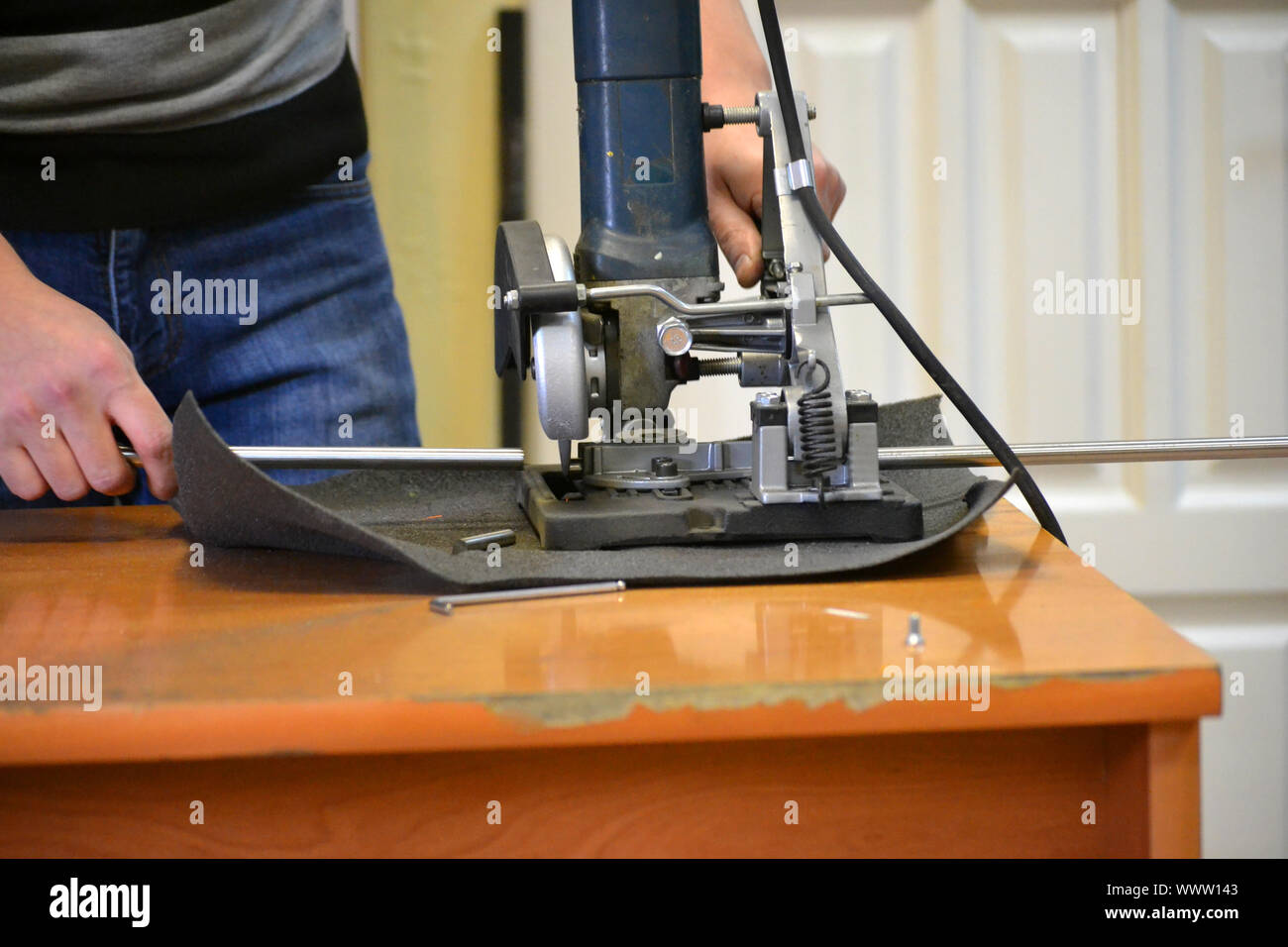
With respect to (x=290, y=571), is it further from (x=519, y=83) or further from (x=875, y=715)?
(x=519, y=83)

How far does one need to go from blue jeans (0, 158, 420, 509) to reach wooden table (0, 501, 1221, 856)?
49 cm

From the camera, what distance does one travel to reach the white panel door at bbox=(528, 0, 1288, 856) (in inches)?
68.4

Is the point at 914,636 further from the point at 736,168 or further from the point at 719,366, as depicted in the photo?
Result: the point at 736,168

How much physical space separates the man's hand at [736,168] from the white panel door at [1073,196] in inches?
26.0

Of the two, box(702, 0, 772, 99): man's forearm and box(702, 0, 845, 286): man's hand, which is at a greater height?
box(702, 0, 772, 99): man's forearm

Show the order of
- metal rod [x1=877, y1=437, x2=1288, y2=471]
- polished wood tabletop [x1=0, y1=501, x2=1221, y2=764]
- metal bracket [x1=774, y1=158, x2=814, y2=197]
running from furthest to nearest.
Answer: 1. metal rod [x1=877, y1=437, x2=1288, y2=471]
2. metal bracket [x1=774, y1=158, x2=814, y2=197]
3. polished wood tabletop [x1=0, y1=501, x2=1221, y2=764]

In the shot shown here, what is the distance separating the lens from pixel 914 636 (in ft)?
1.75

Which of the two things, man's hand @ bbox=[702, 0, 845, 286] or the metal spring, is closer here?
the metal spring

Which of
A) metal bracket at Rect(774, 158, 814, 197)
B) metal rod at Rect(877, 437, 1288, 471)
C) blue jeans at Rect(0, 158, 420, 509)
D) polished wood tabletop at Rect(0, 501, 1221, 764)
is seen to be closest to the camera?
polished wood tabletop at Rect(0, 501, 1221, 764)

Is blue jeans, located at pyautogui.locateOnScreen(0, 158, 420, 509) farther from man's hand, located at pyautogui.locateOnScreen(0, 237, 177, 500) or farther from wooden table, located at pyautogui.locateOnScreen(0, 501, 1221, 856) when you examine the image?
wooden table, located at pyautogui.locateOnScreen(0, 501, 1221, 856)

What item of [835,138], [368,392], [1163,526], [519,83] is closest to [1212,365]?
[1163,526]
